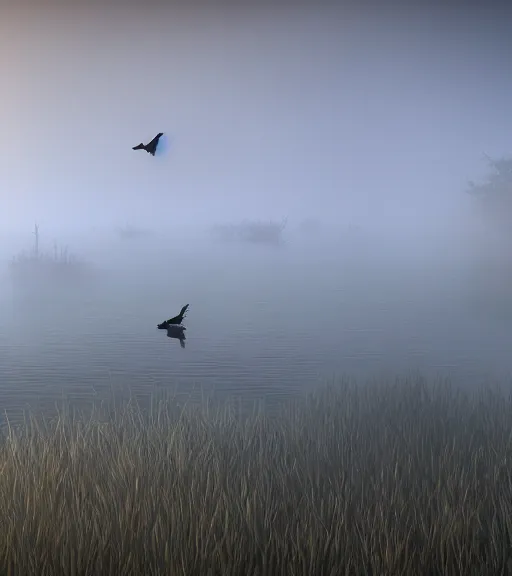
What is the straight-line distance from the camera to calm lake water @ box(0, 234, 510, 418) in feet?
8.95

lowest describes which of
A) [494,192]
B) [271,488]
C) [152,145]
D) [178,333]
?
[271,488]

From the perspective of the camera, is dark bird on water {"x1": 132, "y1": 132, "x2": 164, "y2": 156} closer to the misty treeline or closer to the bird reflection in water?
the bird reflection in water

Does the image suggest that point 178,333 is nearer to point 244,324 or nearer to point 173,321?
point 173,321

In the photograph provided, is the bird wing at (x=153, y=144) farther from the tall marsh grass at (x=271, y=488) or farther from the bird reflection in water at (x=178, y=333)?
the tall marsh grass at (x=271, y=488)

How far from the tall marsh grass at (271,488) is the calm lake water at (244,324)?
12cm

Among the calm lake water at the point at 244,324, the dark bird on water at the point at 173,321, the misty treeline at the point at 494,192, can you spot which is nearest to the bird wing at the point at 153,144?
the calm lake water at the point at 244,324

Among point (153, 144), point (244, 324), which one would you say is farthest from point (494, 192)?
point (153, 144)

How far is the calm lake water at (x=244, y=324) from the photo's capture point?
273 cm

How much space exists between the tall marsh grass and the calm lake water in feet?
0.39

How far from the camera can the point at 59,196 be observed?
285 cm

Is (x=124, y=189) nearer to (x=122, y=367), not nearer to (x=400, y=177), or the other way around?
(x=122, y=367)

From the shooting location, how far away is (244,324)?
2801mm

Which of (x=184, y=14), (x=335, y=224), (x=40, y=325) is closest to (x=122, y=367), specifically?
(x=40, y=325)

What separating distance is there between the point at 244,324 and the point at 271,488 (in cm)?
71
